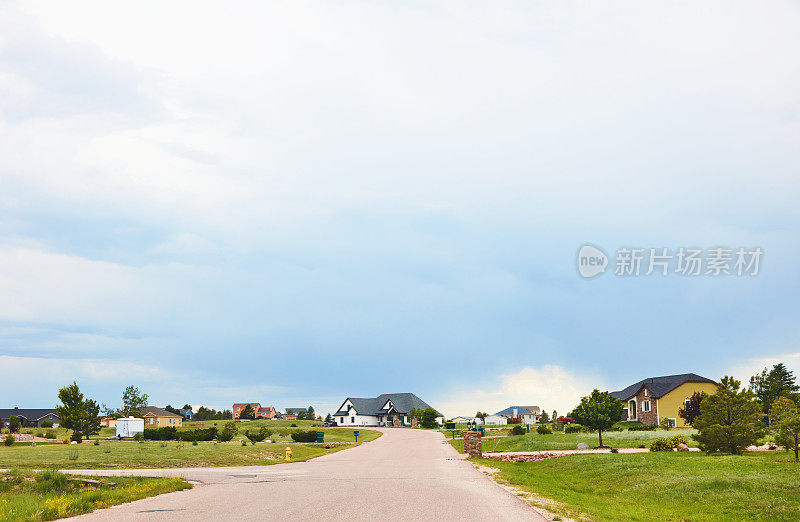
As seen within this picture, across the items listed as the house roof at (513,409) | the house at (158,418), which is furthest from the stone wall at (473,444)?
the house roof at (513,409)

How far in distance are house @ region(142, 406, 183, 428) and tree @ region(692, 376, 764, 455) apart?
114338 mm

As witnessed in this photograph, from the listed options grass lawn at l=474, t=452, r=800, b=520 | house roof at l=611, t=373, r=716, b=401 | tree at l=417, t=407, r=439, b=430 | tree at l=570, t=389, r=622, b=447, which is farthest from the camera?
tree at l=417, t=407, r=439, b=430

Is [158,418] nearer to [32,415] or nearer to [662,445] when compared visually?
[32,415]

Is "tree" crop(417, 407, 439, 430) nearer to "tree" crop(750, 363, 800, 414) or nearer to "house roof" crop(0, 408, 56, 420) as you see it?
"tree" crop(750, 363, 800, 414)

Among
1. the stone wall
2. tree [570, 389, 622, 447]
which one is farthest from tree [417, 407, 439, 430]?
the stone wall

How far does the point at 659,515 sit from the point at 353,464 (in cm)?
1770

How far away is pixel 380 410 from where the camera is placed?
131625 millimetres

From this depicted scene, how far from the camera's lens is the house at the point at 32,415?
13425 cm

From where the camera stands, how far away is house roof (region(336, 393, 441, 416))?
129500 mm

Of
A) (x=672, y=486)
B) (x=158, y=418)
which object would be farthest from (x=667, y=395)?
(x=158, y=418)

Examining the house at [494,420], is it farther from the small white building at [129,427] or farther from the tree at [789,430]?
the tree at [789,430]

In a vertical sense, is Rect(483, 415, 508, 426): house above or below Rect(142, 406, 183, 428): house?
below

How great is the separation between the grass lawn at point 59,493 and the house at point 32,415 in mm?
129883

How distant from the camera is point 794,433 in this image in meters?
25.9
